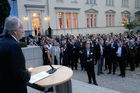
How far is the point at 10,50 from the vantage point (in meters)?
1.77

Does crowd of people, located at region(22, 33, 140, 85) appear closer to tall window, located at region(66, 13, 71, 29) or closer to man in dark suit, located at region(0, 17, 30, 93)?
man in dark suit, located at region(0, 17, 30, 93)

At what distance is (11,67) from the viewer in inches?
70.9

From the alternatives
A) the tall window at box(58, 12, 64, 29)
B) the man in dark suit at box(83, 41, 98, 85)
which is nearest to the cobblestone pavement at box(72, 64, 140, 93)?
the man in dark suit at box(83, 41, 98, 85)

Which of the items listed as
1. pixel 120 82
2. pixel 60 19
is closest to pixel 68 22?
pixel 60 19

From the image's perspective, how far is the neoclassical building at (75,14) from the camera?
21.0 metres

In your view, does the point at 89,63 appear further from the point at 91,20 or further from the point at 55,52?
the point at 91,20

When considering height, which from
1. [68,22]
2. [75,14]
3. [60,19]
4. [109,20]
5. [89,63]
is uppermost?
[75,14]

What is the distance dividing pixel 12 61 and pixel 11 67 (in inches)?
3.7

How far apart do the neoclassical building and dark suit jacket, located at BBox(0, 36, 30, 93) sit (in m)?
19.7

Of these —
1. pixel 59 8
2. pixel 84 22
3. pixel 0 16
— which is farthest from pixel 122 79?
pixel 84 22

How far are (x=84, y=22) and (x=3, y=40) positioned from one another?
26914mm

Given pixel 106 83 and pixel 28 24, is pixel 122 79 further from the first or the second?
pixel 28 24

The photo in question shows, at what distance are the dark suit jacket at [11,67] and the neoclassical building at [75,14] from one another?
1973 cm

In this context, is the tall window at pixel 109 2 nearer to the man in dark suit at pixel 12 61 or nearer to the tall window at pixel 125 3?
the tall window at pixel 125 3
